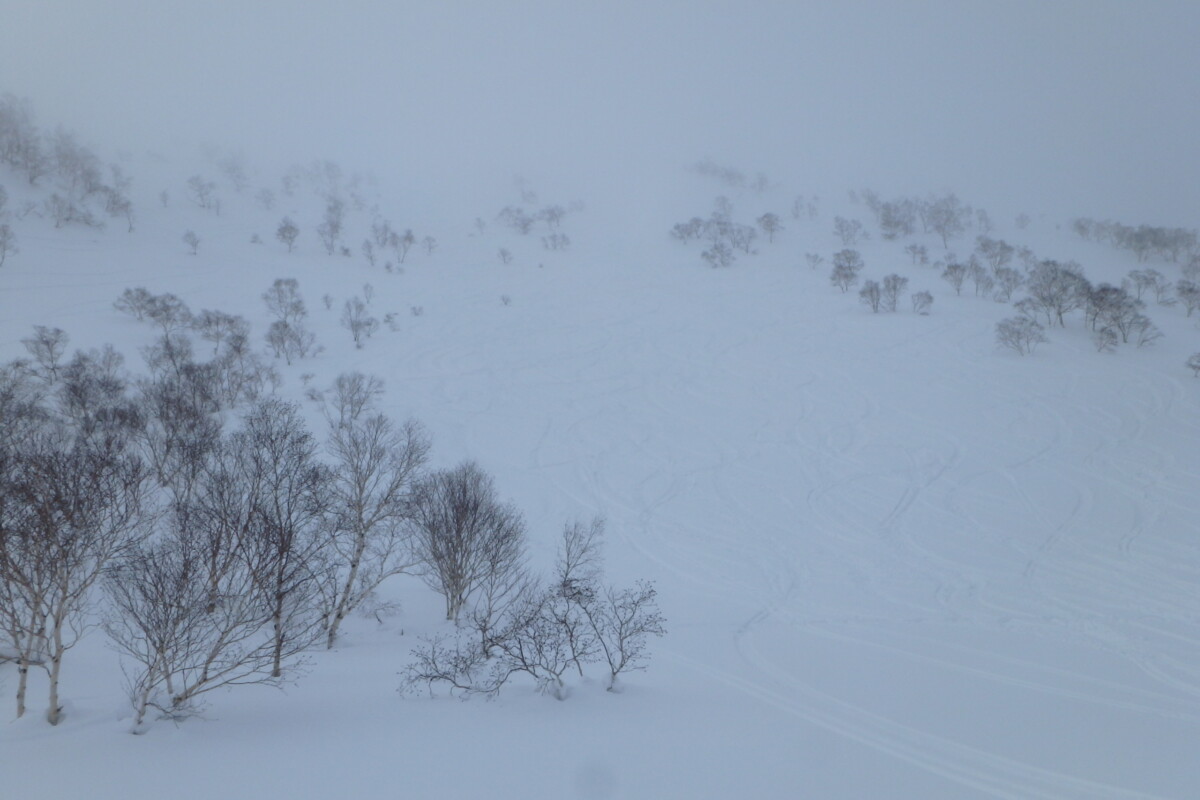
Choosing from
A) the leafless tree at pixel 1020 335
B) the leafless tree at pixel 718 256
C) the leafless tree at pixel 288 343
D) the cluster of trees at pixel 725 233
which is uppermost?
the cluster of trees at pixel 725 233

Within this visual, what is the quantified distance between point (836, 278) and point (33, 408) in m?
77.7

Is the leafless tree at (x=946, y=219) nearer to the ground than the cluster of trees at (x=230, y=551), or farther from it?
farther from it

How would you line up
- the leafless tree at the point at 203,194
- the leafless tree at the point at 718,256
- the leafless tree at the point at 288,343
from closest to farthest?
the leafless tree at the point at 288,343 < the leafless tree at the point at 718,256 < the leafless tree at the point at 203,194

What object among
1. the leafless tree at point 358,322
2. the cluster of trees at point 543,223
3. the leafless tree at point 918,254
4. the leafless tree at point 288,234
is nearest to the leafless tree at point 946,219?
the leafless tree at point 918,254

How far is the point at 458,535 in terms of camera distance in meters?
18.1

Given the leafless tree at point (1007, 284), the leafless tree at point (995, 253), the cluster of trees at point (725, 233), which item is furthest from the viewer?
the cluster of trees at point (725, 233)

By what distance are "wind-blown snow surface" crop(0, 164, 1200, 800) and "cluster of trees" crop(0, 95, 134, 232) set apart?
6.27 metres

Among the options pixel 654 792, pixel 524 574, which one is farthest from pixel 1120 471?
pixel 654 792

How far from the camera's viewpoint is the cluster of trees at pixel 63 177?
232ft

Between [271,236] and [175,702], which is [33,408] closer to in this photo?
[175,702]

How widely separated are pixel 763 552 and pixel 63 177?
104 metres

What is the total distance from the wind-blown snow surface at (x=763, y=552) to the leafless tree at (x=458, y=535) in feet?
7.64

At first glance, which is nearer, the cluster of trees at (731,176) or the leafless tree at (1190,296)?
the leafless tree at (1190,296)

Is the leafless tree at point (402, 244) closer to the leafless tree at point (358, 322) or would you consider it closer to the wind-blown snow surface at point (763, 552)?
the wind-blown snow surface at point (763, 552)
